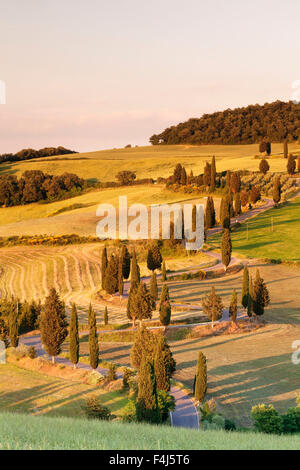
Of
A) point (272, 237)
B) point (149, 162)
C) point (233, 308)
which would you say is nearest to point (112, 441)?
point (233, 308)

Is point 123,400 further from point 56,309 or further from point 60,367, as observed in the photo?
point 56,309

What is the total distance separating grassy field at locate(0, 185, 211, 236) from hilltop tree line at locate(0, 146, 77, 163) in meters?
54.5

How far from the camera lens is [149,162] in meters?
155

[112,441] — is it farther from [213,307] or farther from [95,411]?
[213,307]

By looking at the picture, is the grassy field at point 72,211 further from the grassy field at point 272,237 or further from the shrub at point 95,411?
the shrub at point 95,411

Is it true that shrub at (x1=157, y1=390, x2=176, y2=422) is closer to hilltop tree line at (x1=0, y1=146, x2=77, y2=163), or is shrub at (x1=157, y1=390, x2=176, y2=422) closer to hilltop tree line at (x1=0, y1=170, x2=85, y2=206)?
hilltop tree line at (x1=0, y1=170, x2=85, y2=206)

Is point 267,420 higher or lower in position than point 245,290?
lower

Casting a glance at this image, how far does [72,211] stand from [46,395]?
81311mm

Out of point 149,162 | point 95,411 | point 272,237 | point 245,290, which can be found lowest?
point 95,411

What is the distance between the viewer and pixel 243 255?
75.4m

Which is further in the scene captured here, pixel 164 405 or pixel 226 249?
pixel 226 249

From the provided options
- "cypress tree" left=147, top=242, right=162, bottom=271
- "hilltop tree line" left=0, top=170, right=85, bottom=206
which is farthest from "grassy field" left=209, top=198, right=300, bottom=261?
"hilltop tree line" left=0, top=170, right=85, bottom=206
